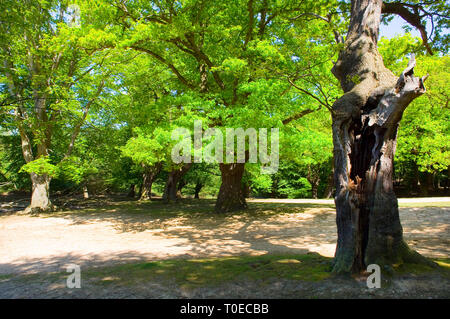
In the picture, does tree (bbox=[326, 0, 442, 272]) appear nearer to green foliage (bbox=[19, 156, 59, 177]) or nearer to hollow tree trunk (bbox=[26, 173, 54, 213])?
green foliage (bbox=[19, 156, 59, 177])

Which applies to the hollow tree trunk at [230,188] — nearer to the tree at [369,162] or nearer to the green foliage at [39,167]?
the green foliage at [39,167]

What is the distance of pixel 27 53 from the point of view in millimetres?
17125

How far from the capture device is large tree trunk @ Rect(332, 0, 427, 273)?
416cm

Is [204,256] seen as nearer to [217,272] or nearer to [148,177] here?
[217,272]

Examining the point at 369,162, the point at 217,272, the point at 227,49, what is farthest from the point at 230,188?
the point at 369,162

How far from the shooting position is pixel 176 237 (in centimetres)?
979

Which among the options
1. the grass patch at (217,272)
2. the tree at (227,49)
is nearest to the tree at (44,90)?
the tree at (227,49)

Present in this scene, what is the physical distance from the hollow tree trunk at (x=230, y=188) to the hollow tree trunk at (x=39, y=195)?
11114mm

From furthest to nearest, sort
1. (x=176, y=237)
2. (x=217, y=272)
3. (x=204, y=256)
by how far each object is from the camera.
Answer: (x=176, y=237), (x=204, y=256), (x=217, y=272)

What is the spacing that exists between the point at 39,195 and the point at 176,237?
12.7m
